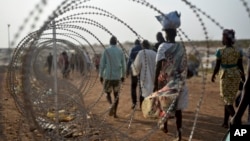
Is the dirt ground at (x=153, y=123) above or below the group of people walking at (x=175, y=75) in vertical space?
below

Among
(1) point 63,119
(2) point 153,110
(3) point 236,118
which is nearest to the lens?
(3) point 236,118

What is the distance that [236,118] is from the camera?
4.00 metres

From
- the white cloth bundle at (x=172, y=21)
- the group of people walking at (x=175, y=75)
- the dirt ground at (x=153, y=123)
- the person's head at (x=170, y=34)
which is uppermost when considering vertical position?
the white cloth bundle at (x=172, y=21)

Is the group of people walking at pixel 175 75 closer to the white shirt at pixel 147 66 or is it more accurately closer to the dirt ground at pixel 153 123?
the white shirt at pixel 147 66

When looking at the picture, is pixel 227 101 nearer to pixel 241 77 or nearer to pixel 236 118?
pixel 241 77

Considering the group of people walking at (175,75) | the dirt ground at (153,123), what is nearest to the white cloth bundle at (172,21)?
the group of people walking at (175,75)

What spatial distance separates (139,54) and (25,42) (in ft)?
14.7

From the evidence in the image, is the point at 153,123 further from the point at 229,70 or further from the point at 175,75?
the point at 175,75

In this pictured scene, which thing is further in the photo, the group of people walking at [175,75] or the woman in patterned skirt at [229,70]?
the woman in patterned skirt at [229,70]

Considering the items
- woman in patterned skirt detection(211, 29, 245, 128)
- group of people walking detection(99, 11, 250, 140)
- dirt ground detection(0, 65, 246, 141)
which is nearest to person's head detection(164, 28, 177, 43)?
group of people walking detection(99, 11, 250, 140)

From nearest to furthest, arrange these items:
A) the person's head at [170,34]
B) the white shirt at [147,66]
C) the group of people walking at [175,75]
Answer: the group of people walking at [175,75] → the person's head at [170,34] → the white shirt at [147,66]

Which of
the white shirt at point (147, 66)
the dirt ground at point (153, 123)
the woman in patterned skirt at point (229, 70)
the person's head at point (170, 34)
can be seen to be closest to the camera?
the person's head at point (170, 34)

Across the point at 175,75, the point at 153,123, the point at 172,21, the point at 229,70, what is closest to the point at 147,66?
the point at 153,123

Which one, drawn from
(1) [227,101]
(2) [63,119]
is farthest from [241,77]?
(2) [63,119]
